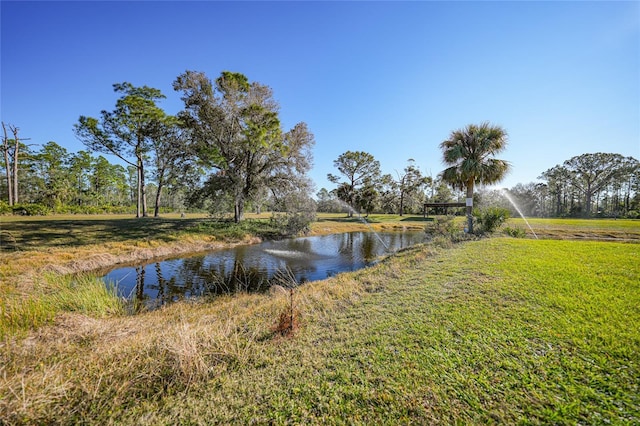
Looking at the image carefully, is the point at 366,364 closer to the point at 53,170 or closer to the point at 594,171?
the point at 53,170

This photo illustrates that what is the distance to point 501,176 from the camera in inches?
604

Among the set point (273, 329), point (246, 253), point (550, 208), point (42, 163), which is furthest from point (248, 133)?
point (550, 208)

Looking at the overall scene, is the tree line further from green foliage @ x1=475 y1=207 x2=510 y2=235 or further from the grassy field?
the grassy field

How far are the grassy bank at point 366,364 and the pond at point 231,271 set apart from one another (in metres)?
3.21

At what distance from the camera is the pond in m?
8.48

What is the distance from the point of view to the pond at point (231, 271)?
27.8 ft

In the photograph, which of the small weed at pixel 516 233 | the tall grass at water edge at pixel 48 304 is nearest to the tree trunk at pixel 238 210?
the tall grass at water edge at pixel 48 304

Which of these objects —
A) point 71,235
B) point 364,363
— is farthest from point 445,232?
point 71,235

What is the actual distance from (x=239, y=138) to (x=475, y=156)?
62.1 ft

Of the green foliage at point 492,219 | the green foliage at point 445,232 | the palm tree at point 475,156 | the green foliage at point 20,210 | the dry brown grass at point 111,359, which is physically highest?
the palm tree at point 475,156

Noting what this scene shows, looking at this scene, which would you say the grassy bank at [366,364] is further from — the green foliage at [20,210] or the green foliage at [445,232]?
the green foliage at [20,210]

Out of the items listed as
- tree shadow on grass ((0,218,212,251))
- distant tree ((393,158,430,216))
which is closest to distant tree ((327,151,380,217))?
distant tree ((393,158,430,216))

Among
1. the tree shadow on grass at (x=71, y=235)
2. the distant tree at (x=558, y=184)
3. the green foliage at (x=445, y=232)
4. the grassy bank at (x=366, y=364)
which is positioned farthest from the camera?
the distant tree at (x=558, y=184)

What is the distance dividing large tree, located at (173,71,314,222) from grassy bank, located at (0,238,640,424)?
→ 16225 mm
